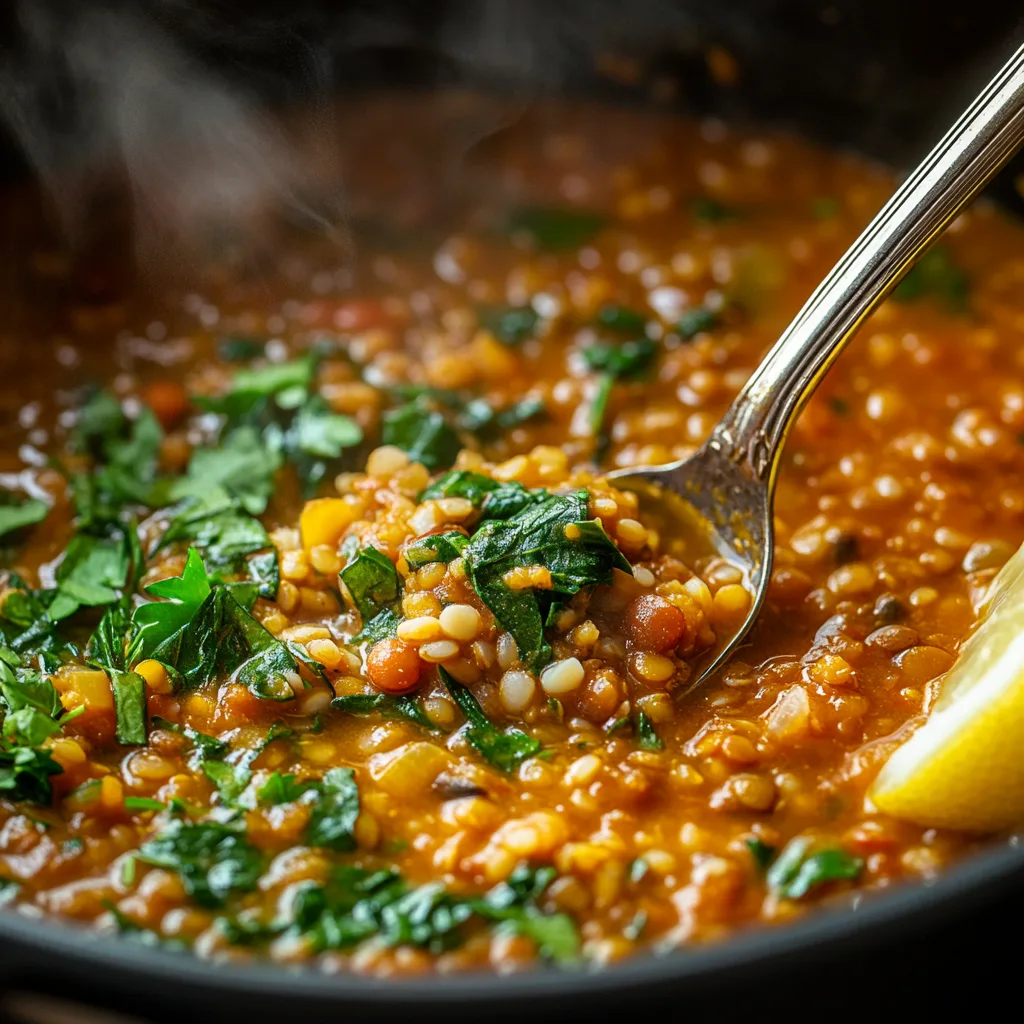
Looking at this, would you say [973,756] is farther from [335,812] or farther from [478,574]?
[335,812]

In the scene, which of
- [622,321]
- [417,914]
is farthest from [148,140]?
Answer: [417,914]

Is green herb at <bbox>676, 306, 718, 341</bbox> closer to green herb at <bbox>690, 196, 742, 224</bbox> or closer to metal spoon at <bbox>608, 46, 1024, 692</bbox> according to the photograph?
green herb at <bbox>690, 196, 742, 224</bbox>

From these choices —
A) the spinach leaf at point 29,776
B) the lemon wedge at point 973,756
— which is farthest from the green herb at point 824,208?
the spinach leaf at point 29,776

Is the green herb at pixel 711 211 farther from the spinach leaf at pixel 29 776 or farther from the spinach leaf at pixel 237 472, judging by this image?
the spinach leaf at pixel 29 776

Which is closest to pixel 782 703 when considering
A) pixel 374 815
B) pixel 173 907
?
pixel 374 815

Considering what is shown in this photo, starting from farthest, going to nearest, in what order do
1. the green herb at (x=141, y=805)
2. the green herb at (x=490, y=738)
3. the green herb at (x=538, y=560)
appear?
the green herb at (x=538, y=560)
the green herb at (x=490, y=738)
the green herb at (x=141, y=805)

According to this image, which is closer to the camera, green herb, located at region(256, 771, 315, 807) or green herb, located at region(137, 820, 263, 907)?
green herb, located at region(137, 820, 263, 907)

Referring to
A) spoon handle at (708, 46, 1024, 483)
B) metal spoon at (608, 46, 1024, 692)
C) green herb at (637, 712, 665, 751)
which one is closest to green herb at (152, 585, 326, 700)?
green herb at (637, 712, 665, 751)
